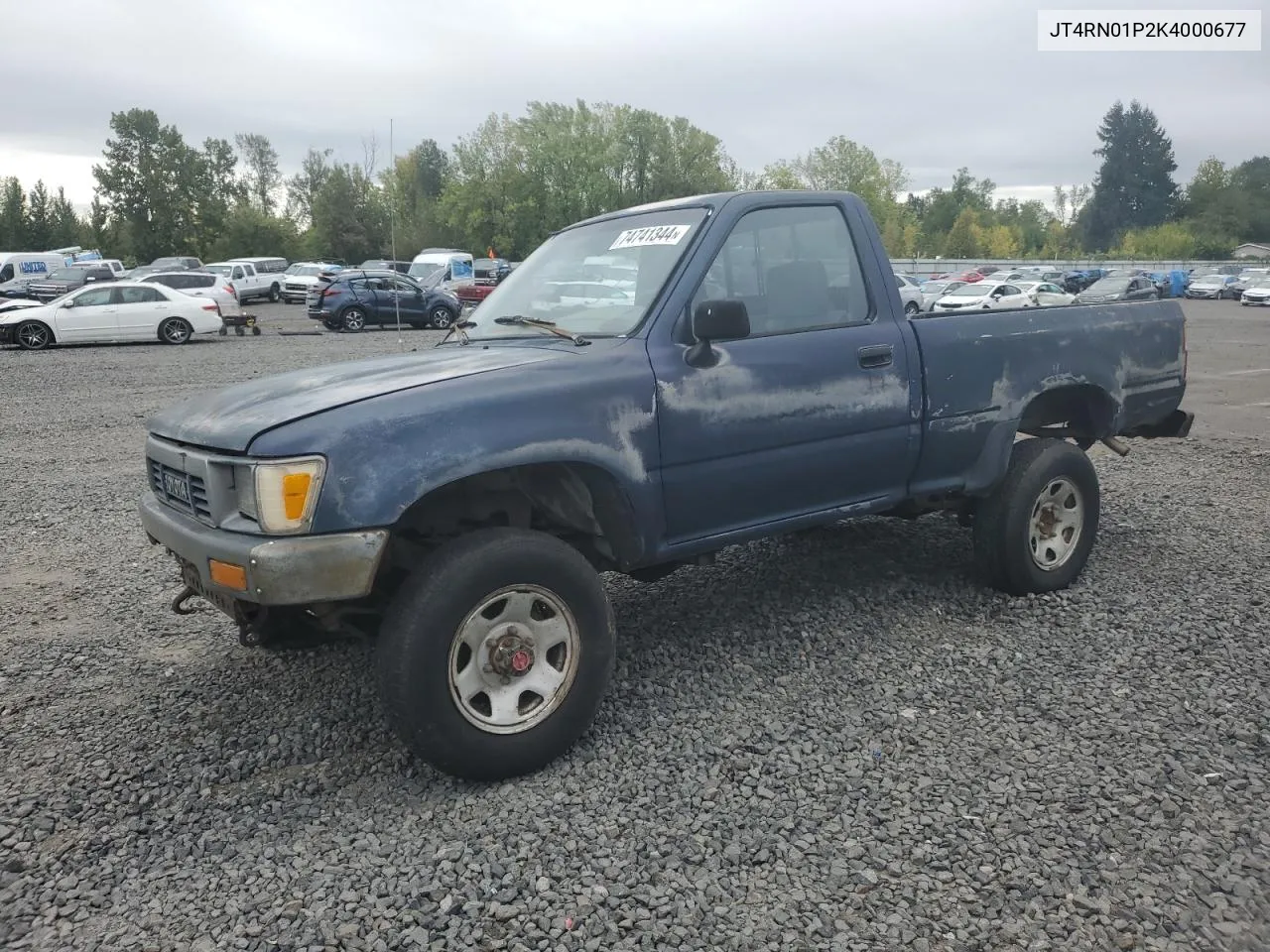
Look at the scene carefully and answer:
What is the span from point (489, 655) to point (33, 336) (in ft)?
69.9

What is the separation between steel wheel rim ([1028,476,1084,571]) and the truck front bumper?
3343 millimetres

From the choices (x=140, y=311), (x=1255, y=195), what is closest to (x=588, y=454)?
(x=140, y=311)

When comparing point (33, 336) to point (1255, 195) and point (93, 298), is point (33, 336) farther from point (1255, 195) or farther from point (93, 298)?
point (1255, 195)

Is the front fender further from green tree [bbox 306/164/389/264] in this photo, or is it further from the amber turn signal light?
green tree [bbox 306/164/389/264]

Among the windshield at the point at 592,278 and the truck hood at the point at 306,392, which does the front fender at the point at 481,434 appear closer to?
the truck hood at the point at 306,392

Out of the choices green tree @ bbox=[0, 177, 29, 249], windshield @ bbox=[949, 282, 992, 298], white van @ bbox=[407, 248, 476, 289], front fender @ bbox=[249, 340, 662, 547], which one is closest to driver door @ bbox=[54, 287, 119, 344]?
white van @ bbox=[407, 248, 476, 289]

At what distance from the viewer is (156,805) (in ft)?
10.3

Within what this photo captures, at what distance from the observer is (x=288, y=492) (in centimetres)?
288

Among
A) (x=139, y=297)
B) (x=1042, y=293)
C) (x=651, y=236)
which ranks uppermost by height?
(x=139, y=297)

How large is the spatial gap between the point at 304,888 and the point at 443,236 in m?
79.7

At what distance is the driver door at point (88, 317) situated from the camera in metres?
20.5

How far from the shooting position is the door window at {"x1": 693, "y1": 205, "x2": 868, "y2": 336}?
152 inches

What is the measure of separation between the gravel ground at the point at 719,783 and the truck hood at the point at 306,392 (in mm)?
1186

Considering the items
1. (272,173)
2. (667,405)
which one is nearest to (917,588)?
(667,405)
